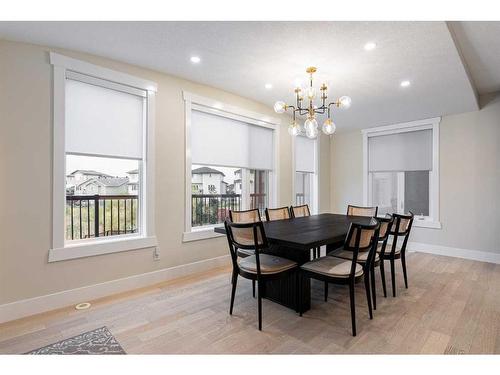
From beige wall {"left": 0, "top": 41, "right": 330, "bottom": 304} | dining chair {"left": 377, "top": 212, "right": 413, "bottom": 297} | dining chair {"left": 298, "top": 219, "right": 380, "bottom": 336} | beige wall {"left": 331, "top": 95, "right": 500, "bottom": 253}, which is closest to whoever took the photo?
dining chair {"left": 298, "top": 219, "right": 380, "bottom": 336}

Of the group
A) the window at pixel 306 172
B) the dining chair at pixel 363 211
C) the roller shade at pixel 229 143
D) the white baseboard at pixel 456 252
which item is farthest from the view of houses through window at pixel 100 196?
the white baseboard at pixel 456 252

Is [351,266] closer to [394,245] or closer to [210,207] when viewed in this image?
[394,245]

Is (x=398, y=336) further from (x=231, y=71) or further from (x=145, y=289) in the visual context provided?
(x=231, y=71)

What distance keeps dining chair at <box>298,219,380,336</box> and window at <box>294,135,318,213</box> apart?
9.40ft

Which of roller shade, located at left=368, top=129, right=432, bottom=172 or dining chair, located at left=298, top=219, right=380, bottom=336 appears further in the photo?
roller shade, located at left=368, top=129, right=432, bottom=172

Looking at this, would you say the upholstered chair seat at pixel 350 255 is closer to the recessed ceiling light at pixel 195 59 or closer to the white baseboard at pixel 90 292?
the white baseboard at pixel 90 292

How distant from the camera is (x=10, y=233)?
238 centimetres

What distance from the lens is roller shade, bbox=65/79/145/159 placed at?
2.73 metres

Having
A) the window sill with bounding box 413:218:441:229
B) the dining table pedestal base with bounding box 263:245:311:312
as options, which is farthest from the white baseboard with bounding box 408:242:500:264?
the dining table pedestal base with bounding box 263:245:311:312

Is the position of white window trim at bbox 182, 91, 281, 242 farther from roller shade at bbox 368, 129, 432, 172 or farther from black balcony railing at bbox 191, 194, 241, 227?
roller shade at bbox 368, 129, 432, 172

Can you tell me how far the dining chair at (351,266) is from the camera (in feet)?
7.04
